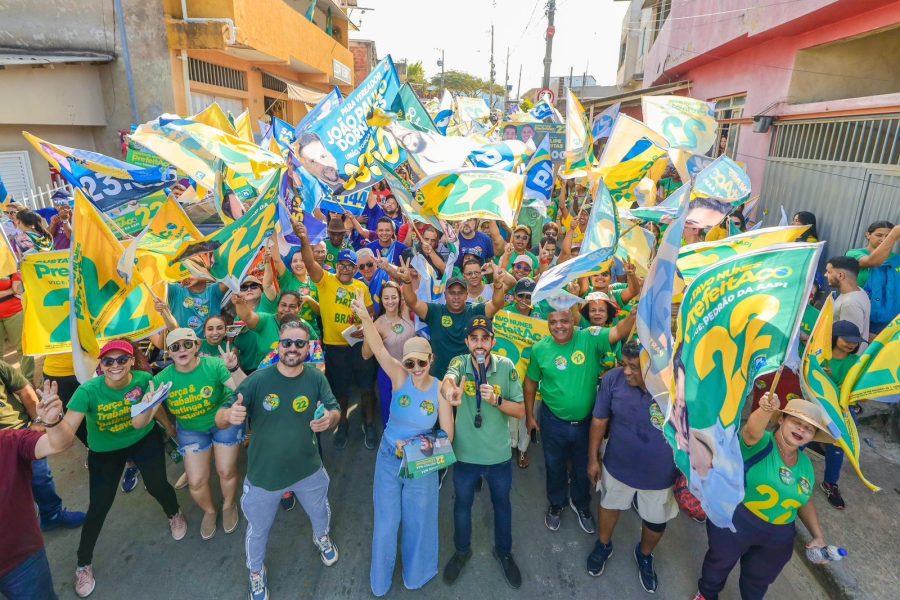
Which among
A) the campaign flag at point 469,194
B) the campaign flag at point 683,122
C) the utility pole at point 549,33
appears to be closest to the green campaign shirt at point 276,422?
the campaign flag at point 469,194

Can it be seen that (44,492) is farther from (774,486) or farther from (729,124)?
(729,124)

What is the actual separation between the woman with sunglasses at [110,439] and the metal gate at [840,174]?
325 inches

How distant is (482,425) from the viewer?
3.57 meters

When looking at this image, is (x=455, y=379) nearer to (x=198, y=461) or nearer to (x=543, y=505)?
(x=543, y=505)

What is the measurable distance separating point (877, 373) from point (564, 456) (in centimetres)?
221

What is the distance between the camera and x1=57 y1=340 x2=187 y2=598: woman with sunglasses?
11.1 ft

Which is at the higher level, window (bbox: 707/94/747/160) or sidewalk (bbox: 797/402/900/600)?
window (bbox: 707/94/747/160)

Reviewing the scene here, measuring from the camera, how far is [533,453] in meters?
5.34

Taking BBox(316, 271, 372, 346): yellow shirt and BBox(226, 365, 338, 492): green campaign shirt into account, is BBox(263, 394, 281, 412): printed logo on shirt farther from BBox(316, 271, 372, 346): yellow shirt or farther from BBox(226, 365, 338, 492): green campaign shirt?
BBox(316, 271, 372, 346): yellow shirt

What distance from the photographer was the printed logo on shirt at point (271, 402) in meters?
3.43

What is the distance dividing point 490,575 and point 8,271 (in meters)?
4.37

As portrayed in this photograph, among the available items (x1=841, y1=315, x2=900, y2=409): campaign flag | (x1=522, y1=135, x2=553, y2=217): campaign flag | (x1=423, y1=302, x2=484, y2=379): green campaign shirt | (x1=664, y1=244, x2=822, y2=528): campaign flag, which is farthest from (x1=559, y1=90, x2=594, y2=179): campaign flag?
(x1=664, y1=244, x2=822, y2=528): campaign flag

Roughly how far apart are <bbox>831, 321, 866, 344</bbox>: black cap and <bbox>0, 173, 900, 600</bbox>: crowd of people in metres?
0.02

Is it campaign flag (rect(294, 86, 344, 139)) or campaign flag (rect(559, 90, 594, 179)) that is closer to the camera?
campaign flag (rect(294, 86, 344, 139))
